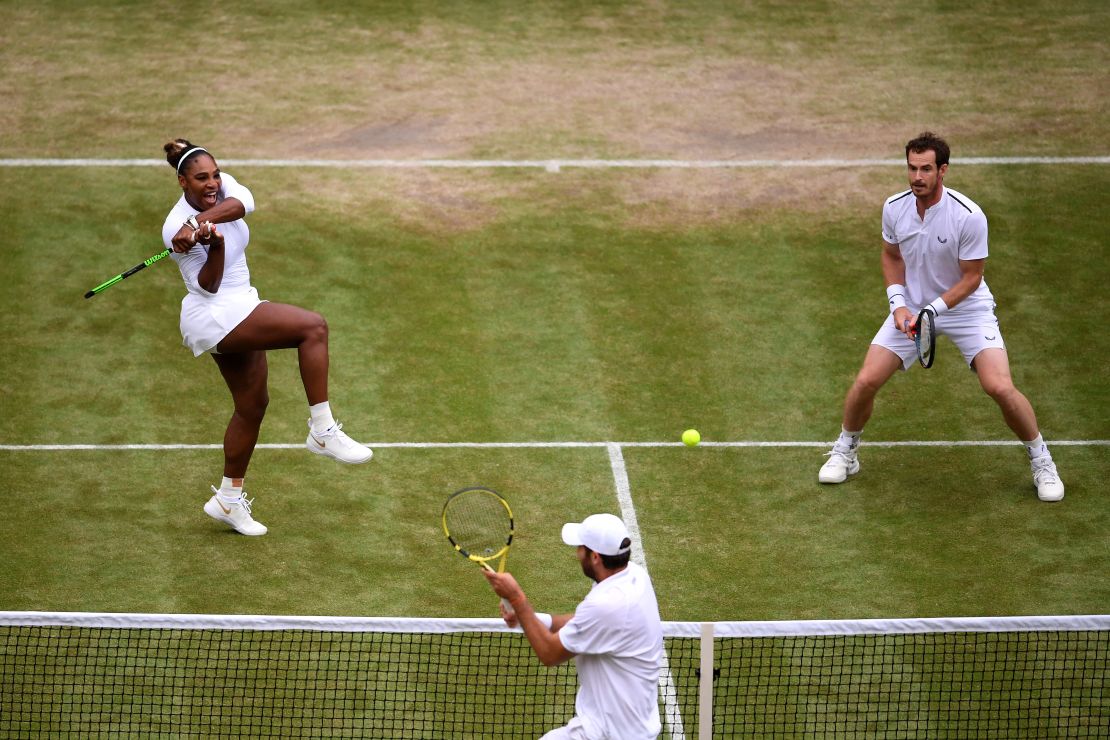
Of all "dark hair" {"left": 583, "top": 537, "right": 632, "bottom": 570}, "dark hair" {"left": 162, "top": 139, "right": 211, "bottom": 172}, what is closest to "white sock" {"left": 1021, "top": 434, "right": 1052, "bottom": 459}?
"dark hair" {"left": 583, "top": 537, "right": 632, "bottom": 570}

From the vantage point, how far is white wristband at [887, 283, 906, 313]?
10180mm

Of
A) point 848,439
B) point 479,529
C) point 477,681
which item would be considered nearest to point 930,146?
point 848,439

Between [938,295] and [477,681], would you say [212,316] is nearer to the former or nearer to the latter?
[477,681]

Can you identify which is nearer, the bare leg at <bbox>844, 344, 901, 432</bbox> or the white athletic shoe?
the white athletic shoe

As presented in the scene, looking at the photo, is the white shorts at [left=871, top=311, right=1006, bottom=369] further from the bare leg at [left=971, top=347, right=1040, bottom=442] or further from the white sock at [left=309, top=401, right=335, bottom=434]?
the white sock at [left=309, top=401, right=335, bottom=434]

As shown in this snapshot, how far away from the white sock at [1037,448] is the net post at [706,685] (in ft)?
12.8

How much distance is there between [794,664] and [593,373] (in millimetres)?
4081

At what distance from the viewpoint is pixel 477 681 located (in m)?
8.41

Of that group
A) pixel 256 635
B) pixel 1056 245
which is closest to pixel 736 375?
pixel 1056 245

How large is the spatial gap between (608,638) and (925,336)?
13.7 feet

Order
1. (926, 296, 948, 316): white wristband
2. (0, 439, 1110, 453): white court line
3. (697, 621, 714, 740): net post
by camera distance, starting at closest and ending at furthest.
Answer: (697, 621, 714, 740): net post, (926, 296, 948, 316): white wristband, (0, 439, 1110, 453): white court line

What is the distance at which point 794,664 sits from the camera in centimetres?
867

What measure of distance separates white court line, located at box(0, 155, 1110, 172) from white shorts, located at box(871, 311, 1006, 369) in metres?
5.21

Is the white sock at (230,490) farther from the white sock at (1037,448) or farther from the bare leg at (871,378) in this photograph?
the white sock at (1037,448)
